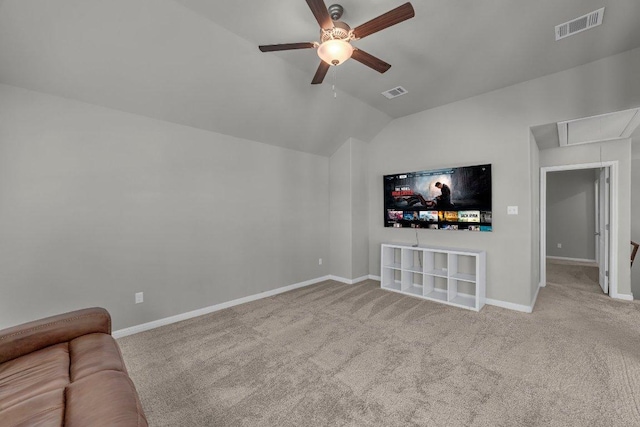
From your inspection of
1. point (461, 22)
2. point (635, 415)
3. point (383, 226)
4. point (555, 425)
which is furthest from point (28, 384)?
point (383, 226)

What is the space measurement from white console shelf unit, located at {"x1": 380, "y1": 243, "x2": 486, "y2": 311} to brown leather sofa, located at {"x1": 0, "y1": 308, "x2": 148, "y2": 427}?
147 inches

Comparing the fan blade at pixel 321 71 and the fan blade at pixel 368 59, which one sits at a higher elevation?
the fan blade at pixel 368 59

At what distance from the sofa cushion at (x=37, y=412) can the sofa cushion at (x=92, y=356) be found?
0.50 feet

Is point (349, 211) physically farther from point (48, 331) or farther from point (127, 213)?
point (48, 331)

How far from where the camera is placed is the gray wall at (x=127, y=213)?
2.42 metres

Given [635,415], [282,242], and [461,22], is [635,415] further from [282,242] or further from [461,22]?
[282,242]

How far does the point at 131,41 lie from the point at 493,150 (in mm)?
4420

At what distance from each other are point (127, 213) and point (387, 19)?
315cm

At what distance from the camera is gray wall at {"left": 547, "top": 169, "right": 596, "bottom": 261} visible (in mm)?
6738

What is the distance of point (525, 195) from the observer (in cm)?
351

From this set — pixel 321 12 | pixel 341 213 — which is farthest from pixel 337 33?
pixel 341 213

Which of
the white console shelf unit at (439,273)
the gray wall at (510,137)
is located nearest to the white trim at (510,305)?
the gray wall at (510,137)

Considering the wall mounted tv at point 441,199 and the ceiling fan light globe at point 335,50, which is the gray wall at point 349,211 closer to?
the wall mounted tv at point 441,199

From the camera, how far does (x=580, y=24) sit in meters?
2.44
